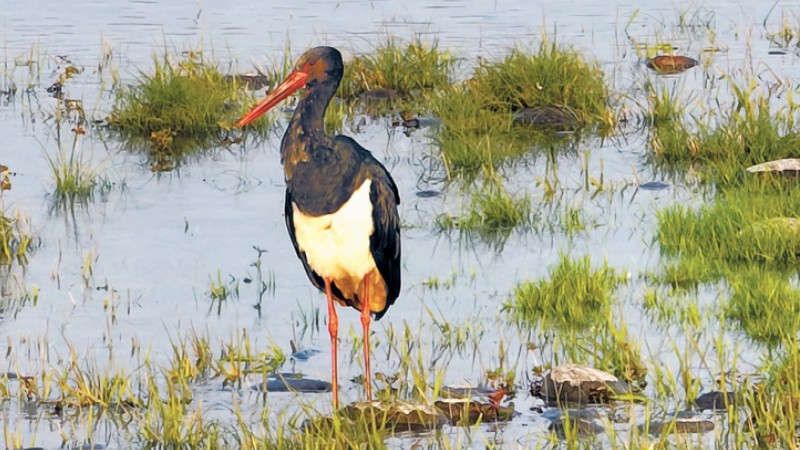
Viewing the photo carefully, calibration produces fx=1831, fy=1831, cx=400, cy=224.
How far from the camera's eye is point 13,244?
8906 millimetres

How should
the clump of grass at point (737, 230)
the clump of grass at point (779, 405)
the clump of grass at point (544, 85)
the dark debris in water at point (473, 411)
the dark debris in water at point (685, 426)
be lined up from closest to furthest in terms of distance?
the clump of grass at point (779, 405), the dark debris in water at point (685, 426), the dark debris in water at point (473, 411), the clump of grass at point (737, 230), the clump of grass at point (544, 85)

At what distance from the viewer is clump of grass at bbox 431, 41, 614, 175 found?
1137 cm

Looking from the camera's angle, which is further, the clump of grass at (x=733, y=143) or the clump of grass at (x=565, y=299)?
the clump of grass at (x=733, y=143)

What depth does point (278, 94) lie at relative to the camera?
6.99 meters

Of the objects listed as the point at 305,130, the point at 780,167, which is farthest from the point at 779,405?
the point at 780,167

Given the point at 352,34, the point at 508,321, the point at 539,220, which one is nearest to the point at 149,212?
the point at 539,220

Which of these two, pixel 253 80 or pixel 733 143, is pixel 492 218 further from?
pixel 253 80

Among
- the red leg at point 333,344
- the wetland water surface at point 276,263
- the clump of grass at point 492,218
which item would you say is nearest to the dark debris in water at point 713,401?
the wetland water surface at point 276,263

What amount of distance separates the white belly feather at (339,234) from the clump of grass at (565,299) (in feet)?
3.54

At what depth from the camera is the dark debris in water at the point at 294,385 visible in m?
6.75

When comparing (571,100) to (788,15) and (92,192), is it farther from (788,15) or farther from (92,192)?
(788,15)

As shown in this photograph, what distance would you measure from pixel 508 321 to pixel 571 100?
184 inches

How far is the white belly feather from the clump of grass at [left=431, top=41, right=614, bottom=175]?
436 cm

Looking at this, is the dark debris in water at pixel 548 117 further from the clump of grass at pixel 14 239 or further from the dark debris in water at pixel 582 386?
the dark debris in water at pixel 582 386
